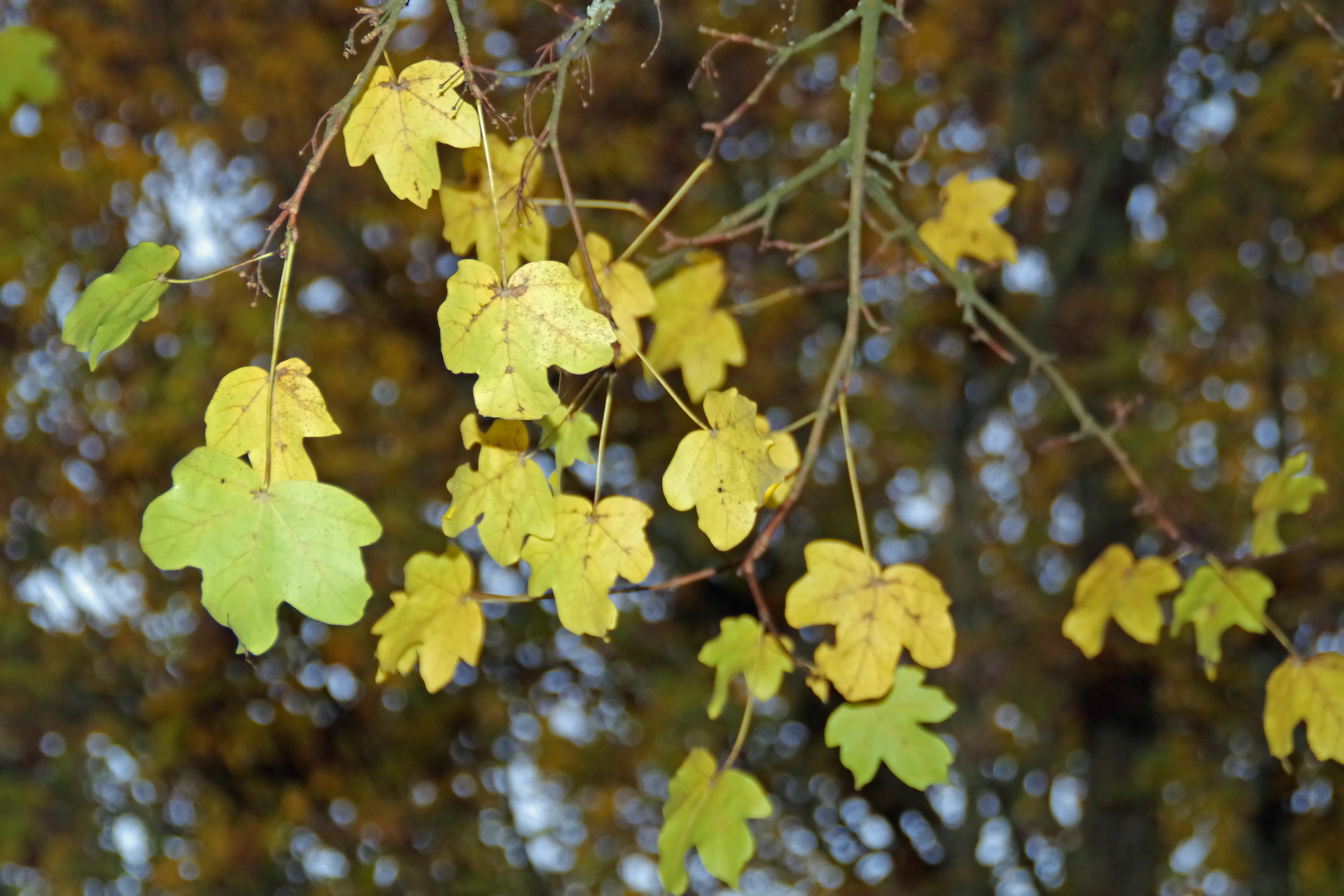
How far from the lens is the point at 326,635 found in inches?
202

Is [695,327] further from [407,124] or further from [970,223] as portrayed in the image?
[407,124]

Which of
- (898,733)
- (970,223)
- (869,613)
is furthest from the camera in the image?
(970,223)

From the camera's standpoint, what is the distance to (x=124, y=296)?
3.12 ft

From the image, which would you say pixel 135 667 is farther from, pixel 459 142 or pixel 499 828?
pixel 459 142

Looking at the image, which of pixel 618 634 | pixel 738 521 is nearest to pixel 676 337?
pixel 738 521

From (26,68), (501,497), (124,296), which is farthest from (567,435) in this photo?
(26,68)

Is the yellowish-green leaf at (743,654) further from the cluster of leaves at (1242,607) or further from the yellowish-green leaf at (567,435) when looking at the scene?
the cluster of leaves at (1242,607)

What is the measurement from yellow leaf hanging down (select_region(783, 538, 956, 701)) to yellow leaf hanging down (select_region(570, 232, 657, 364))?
0.32m

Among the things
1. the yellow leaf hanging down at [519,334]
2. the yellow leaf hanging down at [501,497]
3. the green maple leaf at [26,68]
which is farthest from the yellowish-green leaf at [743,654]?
the green maple leaf at [26,68]

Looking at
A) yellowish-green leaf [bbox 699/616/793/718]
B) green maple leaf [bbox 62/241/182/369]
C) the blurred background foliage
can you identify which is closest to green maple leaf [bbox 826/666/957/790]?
yellowish-green leaf [bbox 699/616/793/718]

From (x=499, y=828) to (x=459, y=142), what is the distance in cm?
476

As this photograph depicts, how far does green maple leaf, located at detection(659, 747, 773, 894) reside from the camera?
4.12 ft

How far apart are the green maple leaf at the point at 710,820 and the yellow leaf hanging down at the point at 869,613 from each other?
19cm

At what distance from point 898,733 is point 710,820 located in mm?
235
